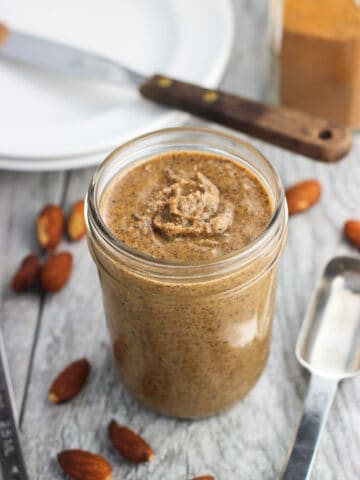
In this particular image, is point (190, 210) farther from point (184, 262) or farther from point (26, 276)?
point (26, 276)

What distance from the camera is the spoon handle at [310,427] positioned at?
1194 mm

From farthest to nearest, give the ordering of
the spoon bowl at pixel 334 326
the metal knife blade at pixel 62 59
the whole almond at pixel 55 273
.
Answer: the metal knife blade at pixel 62 59
the whole almond at pixel 55 273
the spoon bowl at pixel 334 326

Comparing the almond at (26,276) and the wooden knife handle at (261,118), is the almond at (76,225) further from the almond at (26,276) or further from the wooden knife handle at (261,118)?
the wooden knife handle at (261,118)

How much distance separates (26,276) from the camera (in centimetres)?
152

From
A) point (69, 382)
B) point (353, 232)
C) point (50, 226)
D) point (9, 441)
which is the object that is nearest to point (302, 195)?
point (353, 232)

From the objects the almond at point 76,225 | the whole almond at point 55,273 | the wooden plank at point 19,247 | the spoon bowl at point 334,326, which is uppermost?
the spoon bowl at point 334,326

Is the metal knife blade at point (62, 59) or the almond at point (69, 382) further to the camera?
the metal knife blade at point (62, 59)

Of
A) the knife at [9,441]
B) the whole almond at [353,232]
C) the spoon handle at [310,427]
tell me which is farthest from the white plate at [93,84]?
the spoon handle at [310,427]

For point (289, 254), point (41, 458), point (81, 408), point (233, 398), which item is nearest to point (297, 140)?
point (289, 254)

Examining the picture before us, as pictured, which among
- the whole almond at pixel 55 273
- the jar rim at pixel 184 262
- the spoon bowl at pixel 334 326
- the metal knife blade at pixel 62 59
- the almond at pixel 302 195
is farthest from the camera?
the metal knife blade at pixel 62 59

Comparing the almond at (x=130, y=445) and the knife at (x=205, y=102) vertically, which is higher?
the knife at (x=205, y=102)

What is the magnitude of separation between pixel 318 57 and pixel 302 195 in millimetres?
336

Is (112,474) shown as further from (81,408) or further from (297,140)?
(297,140)

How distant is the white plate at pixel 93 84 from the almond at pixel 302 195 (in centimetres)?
30
